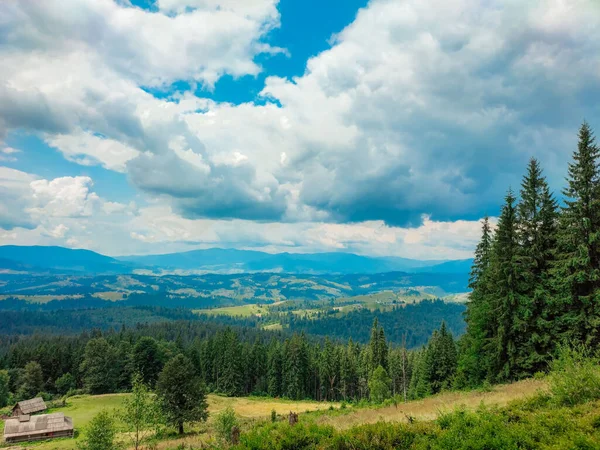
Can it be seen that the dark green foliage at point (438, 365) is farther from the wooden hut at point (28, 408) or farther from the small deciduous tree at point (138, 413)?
the wooden hut at point (28, 408)

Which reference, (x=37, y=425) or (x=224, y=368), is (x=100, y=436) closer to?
(x=37, y=425)

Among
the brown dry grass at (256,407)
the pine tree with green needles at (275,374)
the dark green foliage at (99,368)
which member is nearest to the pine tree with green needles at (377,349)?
the brown dry grass at (256,407)

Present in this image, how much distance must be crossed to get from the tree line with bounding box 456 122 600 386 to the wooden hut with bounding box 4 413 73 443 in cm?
6052

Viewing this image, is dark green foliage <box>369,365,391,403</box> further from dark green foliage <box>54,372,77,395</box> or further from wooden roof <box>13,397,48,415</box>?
dark green foliage <box>54,372,77,395</box>

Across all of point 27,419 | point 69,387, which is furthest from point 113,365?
point 27,419

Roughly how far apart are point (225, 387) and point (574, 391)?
3553 inches

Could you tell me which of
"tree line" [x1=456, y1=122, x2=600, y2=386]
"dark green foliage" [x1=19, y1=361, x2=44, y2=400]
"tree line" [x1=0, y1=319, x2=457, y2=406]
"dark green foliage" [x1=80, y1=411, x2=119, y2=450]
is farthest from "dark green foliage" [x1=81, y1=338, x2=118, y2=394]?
"tree line" [x1=456, y1=122, x2=600, y2=386]

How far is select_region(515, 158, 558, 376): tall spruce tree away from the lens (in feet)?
98.9

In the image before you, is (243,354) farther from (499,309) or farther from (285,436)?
(285,436)

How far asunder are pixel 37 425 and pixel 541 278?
70.5 metres

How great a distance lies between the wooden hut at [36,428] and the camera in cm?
4983

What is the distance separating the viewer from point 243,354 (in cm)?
10262

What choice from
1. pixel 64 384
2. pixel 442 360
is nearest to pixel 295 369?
pixel 442 360

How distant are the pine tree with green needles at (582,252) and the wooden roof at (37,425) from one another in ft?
222
